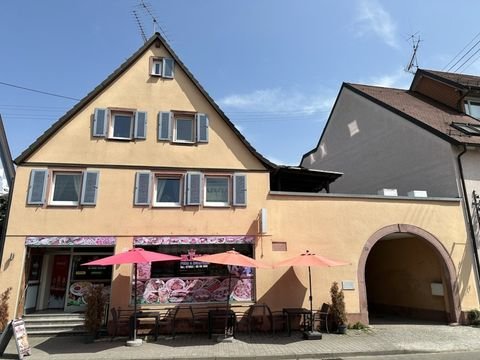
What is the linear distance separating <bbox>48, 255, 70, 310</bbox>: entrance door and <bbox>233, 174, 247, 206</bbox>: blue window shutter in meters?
6.49

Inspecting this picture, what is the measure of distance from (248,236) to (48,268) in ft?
23.8

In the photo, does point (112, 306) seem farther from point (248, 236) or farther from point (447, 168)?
point (447, 168)

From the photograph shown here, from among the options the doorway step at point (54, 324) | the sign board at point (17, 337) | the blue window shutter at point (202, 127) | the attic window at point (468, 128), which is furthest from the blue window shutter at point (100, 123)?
the attic window at point (468, 128)

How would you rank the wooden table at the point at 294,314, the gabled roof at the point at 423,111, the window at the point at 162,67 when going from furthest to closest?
the gabled roof at the point at 423,111
the window at the point at 162,67
the wooden table at the point at 294,314

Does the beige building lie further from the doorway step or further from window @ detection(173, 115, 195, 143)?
the doorway step

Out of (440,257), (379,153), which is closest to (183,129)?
(379,153)


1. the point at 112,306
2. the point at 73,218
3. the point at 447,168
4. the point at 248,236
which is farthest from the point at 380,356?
the point at 73,218

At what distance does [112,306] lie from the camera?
36.5 feet

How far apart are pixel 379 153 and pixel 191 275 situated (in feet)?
36.9

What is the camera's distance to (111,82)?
42.8 ft

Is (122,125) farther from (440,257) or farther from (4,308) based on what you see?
(440,257)

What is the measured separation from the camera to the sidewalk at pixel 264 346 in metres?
8.78

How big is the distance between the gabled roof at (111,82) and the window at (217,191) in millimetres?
1551

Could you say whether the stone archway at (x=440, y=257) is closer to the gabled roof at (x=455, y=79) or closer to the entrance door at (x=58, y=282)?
the gabled roof at (x=455, y=79)
